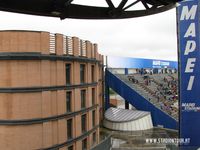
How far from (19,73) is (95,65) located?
1182 cm

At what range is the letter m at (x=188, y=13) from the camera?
50.8 ft

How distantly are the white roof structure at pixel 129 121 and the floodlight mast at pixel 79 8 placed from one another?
31912 mm

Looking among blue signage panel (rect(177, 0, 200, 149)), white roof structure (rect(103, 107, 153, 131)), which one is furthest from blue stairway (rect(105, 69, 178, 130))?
blue signage panel (rect(177, 0, 200, 149))

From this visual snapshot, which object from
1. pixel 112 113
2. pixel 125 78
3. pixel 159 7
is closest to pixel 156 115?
pixel 112 113

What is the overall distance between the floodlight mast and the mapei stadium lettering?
4.82 m

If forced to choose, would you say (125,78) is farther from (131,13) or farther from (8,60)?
(131,13)

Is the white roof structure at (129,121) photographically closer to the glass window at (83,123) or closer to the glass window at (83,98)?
the glass window at (83,123)

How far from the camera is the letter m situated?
50.8ft

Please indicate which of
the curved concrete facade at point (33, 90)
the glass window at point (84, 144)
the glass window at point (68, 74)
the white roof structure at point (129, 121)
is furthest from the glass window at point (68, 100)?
the white roof structure at point (129, 121)

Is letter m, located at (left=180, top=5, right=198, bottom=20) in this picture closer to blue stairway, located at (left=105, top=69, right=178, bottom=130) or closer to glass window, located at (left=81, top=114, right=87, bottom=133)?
glass window, located at (left=81, top=114, right=87, bottom=133)

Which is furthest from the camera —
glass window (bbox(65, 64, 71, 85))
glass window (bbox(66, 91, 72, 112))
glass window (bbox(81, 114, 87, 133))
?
glass window (bbox(81, 114, 87, 133))

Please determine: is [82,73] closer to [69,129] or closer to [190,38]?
[69,129]

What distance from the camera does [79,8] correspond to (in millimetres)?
9734

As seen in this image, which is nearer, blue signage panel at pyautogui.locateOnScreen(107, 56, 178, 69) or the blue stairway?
the blue stairway
